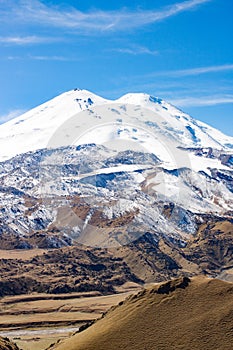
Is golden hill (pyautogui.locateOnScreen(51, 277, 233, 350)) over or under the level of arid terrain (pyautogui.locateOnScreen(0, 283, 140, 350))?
under

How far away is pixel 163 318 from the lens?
8050 centimetres

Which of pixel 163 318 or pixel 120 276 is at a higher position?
pixel 120 276

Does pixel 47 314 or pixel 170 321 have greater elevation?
pixel 47 314

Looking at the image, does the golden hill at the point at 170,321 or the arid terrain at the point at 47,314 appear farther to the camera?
the arid terrain at the point at 47,314

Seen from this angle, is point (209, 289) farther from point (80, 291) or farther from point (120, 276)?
point (120, 276)

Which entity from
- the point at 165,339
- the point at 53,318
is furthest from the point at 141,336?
the point at 53,318

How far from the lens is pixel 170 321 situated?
79.7m

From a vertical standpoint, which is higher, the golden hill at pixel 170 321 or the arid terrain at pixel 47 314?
the arid terrain at pixel 47 314

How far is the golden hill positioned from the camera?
75125mm

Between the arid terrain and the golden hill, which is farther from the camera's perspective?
the arid terrain

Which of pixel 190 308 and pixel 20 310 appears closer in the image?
pixel 190 308

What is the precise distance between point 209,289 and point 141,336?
1461 centimetres

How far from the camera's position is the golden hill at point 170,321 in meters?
75.1

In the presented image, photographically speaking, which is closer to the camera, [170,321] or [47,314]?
[170,321]
